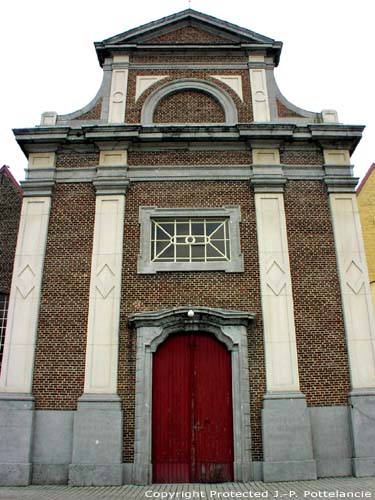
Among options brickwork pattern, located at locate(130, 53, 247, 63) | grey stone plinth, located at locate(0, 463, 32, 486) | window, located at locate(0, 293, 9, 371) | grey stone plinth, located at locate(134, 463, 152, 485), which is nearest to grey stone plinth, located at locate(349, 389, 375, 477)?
grey stone plinth, located at locate(134, 463, 152, 485)

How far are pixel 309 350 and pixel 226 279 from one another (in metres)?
2.49

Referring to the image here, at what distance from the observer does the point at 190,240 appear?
11570 millimetres

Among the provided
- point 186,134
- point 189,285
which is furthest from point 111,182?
point 189,285

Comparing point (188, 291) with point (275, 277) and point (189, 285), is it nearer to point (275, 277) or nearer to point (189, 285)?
point (189, 285)

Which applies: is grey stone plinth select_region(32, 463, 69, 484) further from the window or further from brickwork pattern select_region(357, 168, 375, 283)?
brickwork pattern select_region(357, 168, 375, 283)

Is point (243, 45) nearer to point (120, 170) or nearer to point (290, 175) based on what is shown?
point (290, 175)

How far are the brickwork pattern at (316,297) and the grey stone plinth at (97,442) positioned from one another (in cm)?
420

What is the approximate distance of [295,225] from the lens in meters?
11.6

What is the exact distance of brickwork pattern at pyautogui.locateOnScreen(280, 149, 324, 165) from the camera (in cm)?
1227

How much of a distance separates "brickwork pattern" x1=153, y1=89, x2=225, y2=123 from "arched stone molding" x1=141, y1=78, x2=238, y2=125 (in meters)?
0.12

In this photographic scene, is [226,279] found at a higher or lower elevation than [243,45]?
lower

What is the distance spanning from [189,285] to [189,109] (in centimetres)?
527

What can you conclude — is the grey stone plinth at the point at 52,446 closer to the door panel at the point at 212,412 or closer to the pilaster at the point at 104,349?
the pilaster at the point at 104,349

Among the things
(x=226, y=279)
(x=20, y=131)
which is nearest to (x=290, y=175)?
(x=226, y=279)
